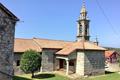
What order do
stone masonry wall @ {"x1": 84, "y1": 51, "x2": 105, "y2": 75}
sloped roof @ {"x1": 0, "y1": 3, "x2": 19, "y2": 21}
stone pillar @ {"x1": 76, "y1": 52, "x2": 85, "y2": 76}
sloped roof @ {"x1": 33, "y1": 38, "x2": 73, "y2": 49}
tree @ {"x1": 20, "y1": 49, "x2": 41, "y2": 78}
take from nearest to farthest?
sloped roof @ {"x1": 0, "y1": 3, "x2": 19, "y2": 21} → tree @ {"x1": 20, "y1": 49, "x2": 41, "y2": 78} → stone pillar @ {"x1": 76, "y1": 52, "x2": 85, "y2": 76} → stone masonry wall @ {"x1": 84, "y1": 51, "x2": 105, "y2": 75} → sloped roof @ {"x1": 33, "y1": 38, "x2": 73, "y2": 49}

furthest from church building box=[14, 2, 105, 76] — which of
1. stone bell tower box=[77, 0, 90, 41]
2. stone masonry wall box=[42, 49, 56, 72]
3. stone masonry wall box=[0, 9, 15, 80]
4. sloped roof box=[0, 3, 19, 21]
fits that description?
sloped roof box=[0, 3, 19, 21]

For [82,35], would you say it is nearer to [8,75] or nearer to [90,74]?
[90,74]

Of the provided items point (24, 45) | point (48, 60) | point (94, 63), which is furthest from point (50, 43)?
point (94, 63)

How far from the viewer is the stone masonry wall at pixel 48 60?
34.2 metres

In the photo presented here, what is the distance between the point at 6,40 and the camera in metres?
15.1

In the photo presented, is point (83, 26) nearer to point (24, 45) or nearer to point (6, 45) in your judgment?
point (24, 45)

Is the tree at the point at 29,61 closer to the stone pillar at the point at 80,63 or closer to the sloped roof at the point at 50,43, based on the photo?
the sloped roof at the point at 50,43

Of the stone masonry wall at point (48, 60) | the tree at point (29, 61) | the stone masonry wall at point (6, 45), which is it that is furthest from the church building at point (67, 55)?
the stone masonry wall at point (6, 45)

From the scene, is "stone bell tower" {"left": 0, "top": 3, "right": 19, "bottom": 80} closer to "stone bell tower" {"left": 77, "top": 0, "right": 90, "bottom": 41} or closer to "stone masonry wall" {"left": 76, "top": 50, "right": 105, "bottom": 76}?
"stone masonry wall" {"left": 76, "top": 50, "right": 105, "bottom": 76}

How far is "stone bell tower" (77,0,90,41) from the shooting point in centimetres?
3963

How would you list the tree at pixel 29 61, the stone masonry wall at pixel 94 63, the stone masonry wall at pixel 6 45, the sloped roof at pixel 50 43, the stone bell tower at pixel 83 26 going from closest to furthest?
the stone masonry wall at pixel 6 45, the tree at pixel 29 61, the stone masonry wall at pixel 94 63, the sloped roof at pixel 50 43, the stone bell tower at pixel 83 26

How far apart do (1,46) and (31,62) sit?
14.6 m

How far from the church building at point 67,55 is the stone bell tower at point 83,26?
13.2ft

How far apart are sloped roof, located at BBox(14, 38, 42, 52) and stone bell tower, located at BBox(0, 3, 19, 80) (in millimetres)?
16660
